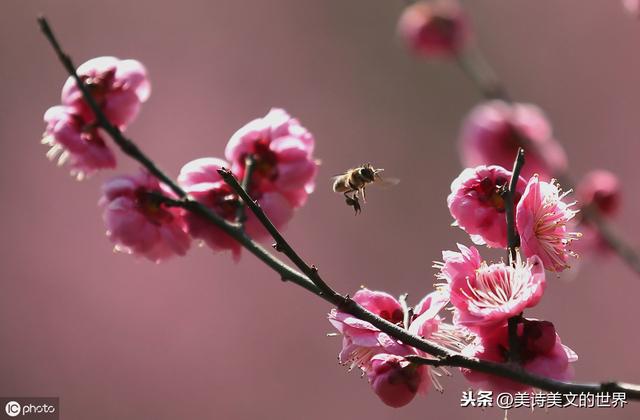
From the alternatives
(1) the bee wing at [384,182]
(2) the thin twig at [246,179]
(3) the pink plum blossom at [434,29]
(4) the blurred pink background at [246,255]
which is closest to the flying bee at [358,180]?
(1) the bee wing at [384,182]

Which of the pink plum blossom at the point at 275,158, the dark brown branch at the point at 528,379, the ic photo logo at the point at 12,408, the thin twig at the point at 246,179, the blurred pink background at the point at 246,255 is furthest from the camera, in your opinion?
the blurred pink background at the point at 246,255

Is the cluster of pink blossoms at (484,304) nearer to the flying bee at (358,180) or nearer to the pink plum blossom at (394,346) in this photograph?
the pink plum blossom at (394,346)

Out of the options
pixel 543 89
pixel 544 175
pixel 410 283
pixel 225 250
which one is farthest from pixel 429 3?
pixel 225 250

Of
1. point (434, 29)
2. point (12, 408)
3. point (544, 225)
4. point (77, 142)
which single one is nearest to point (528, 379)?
point (544, 225)

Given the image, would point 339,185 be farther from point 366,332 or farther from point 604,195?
point 604,195

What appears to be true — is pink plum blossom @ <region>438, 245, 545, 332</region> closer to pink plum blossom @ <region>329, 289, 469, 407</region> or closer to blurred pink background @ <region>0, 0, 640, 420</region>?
pink plum blossom @ <region>329, 289, 469, 407</region>
